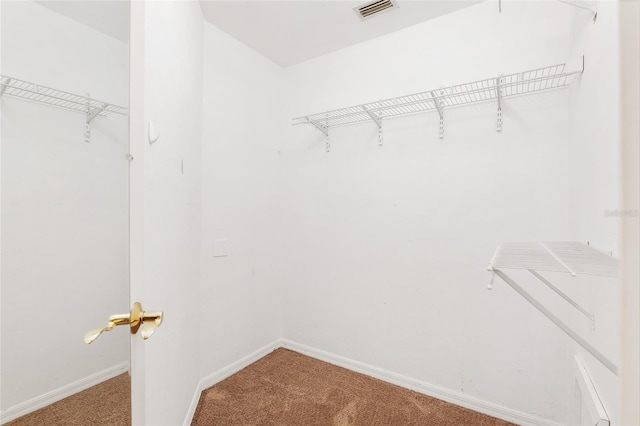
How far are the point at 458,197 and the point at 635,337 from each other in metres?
1.87

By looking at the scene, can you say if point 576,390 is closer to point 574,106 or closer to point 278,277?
point 574,106

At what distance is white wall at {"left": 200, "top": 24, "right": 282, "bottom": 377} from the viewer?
212cm

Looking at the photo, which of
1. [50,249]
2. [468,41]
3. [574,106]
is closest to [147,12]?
[50,249]

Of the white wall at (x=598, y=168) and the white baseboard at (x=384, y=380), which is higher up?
the white wall at (x=598, y=168)

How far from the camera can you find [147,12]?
1.12 metres

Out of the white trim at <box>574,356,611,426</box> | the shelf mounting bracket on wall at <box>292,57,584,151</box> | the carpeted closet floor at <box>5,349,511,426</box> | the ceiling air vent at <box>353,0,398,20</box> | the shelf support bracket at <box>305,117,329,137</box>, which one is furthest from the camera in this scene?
the shelf support bracket at <box>305,117,329,137</box>

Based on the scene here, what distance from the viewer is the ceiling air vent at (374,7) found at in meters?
1.89

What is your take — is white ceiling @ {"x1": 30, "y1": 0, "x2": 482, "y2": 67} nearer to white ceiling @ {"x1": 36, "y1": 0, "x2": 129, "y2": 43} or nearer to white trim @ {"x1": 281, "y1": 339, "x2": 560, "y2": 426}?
white ceiling @ {"x1": 36, "y1": 0, "x2": 129, "y2": 43}

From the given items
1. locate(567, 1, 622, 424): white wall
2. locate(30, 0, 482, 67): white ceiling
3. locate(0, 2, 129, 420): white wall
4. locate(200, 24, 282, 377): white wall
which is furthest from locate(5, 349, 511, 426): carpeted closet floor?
locate(30, 0, 482, 67): white ceiling

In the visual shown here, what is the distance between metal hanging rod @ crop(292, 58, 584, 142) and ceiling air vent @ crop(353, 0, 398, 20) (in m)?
0.56

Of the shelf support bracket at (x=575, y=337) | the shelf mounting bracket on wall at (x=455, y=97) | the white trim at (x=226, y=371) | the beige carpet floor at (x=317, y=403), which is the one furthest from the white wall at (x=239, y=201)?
the shelf support bracket at (x=575, y=337)

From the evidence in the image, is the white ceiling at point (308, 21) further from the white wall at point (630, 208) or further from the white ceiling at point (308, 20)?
the white wall at point (630, 208)

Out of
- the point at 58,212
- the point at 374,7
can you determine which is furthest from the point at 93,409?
the point at 374,7

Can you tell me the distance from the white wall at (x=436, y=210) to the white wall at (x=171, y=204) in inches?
37.3
